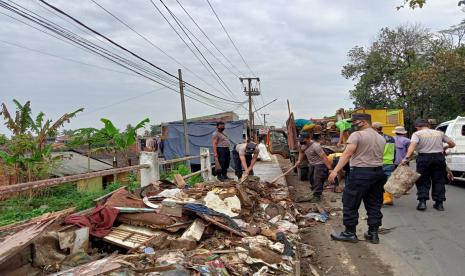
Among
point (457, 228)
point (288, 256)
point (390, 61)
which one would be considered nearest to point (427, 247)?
point (457, 228)

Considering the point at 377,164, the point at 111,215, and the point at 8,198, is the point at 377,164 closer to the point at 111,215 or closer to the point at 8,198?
the point at 111,215

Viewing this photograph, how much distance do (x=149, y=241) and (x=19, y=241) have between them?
136 centimetres

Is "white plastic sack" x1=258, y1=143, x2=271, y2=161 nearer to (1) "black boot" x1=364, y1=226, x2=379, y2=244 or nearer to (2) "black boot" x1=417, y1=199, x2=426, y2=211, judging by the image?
(2) "black boot" x1=417, y1=199, x2=426, y2=211

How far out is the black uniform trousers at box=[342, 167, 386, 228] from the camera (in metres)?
5.71

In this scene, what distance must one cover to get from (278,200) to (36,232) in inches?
205

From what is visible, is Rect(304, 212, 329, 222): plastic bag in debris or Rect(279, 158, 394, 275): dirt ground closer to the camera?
Rect(279, 158, 394, 275): dirt ground

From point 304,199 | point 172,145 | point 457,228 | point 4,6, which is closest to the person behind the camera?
point 457,228

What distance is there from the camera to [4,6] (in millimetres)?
7199

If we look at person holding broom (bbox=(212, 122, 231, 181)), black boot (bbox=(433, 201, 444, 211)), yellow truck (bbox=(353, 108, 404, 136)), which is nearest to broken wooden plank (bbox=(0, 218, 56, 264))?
person holding broom (bbox=(212, 122, 231, 181))

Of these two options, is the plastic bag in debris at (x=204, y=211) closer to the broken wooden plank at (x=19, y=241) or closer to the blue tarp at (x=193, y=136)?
the broken wooden plank at (x=19, y=241)

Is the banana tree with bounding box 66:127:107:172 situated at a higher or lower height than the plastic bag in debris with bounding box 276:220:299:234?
higher

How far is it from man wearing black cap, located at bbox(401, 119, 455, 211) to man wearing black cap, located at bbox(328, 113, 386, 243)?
253cm

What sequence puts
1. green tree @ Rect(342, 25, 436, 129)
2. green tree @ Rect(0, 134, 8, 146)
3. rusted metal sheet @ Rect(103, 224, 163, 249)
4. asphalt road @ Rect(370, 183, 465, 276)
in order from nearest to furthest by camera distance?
rusted metal sheet @ Rect(103, 224, 163, 249) → asphalt road @ Rect(370, 183, 465, 276) → green tree @ Rect(0, 134, 8, 146) → green tree @ Rect(342, 25, 436, 129)

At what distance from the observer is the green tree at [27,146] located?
1324 centimetres
